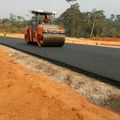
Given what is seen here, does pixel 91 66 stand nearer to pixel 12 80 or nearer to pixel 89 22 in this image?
pixel 12 80

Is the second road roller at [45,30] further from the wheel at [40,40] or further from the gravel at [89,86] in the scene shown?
the gravel at [89,86]

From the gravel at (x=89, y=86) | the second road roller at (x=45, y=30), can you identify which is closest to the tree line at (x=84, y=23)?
the second road roller at (x=45, y=30)

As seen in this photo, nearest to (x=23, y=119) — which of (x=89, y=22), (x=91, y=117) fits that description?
(x=91, y=117)

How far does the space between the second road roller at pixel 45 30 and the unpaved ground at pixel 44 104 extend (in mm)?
14170

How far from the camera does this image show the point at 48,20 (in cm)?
2559

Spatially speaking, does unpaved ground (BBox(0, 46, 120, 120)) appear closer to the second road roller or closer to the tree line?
the second road roller

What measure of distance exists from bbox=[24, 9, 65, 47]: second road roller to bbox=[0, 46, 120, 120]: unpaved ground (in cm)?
1417

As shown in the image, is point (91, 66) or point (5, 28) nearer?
point (91, 66)

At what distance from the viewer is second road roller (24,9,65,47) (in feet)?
76.2

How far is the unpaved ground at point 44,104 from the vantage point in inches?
232

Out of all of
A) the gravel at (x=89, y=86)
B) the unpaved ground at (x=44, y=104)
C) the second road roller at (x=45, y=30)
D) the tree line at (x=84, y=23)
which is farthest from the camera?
the tree line at (x=84, y=23)

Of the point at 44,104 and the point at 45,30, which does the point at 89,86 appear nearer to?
the point at 44,104

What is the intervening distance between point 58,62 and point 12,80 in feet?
14.5

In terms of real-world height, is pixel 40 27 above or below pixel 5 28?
above
